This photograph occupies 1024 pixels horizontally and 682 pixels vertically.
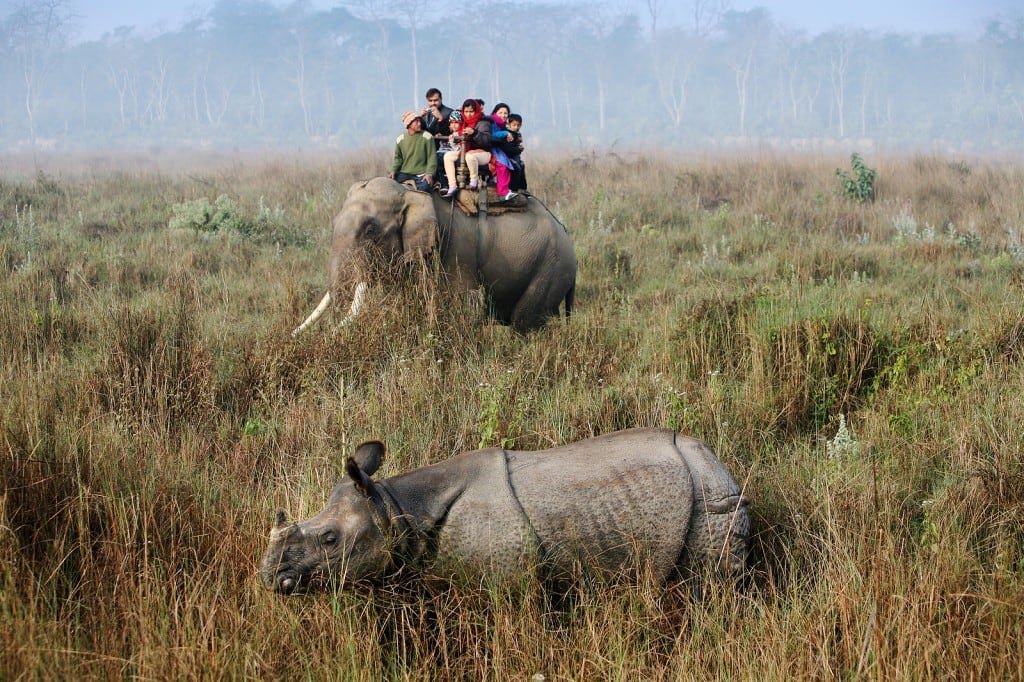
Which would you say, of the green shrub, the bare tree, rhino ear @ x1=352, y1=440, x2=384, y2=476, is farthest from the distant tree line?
rhino ear @ x1=352, y1=440, x2=384, y2=476

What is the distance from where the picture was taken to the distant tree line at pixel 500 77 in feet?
269

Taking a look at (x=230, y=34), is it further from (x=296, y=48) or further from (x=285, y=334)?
(x=285, y=334)

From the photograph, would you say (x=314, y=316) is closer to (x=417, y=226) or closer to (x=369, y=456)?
(x=417, y=226)

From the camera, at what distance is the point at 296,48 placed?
108188 millimetres

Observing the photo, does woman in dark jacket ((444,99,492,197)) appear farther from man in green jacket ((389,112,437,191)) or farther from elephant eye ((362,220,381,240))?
elephant eye ((362,220,381,240))

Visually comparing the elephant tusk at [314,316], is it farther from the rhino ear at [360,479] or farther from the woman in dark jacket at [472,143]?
the rhino ear at [360,479]

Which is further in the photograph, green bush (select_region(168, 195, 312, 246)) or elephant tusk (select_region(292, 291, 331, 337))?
green bush (select_region(168, 195, 312, 246))

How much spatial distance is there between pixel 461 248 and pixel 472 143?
3.30ft

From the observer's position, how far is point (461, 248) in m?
8.20

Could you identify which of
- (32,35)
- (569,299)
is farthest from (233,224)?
(32,35)

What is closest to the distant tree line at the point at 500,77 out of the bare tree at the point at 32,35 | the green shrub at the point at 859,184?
the bare tree at the point at 32,35

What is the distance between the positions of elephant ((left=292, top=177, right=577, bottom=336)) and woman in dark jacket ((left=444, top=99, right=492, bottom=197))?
330 millimetres

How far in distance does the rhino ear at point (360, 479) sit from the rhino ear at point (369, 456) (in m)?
0.18

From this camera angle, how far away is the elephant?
7773 millimetres
